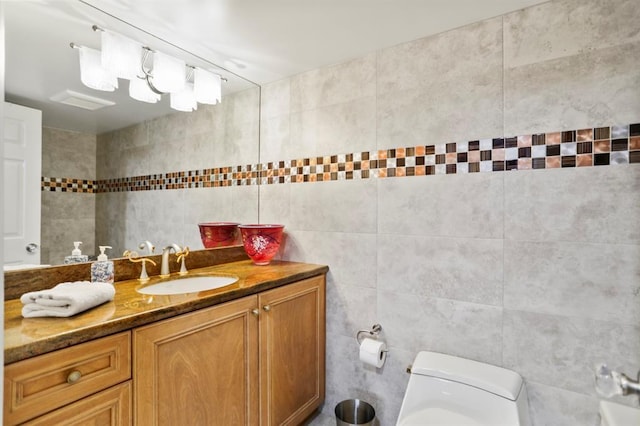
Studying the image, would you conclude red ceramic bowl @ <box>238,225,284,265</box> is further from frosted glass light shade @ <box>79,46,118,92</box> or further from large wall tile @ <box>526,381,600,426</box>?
large wall tile @ <box>526,381,600,426</box>

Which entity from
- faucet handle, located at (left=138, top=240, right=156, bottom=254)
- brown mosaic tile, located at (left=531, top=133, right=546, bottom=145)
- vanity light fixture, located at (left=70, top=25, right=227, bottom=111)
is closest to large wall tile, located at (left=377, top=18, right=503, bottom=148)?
brown mosaic tile, located at (left=531, top=133, right=546, bottom=145)

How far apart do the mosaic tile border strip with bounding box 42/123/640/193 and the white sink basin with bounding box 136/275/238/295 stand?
509 millimetres

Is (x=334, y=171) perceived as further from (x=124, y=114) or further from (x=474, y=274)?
(x=124, y=114)

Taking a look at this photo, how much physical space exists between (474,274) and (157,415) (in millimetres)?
1405

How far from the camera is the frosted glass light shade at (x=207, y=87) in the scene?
194cm

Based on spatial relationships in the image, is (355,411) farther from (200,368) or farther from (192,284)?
(192,284)

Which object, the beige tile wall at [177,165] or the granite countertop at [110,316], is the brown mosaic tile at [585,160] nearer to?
the granite countertop at [110,316]

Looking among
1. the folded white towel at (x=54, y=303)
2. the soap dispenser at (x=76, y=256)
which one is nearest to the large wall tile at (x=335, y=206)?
the soap dispenser at (x=76, y=256)

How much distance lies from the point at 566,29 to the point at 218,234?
79.8 inches

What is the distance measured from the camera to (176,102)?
183 cm

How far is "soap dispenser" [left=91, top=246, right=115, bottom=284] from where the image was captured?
4.64ft

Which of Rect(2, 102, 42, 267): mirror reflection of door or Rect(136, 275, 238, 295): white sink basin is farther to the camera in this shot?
Rect(136, 275, 238, 295): white sink basin

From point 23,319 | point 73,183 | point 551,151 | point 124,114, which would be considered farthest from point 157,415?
point 551,151

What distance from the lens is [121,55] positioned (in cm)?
154
